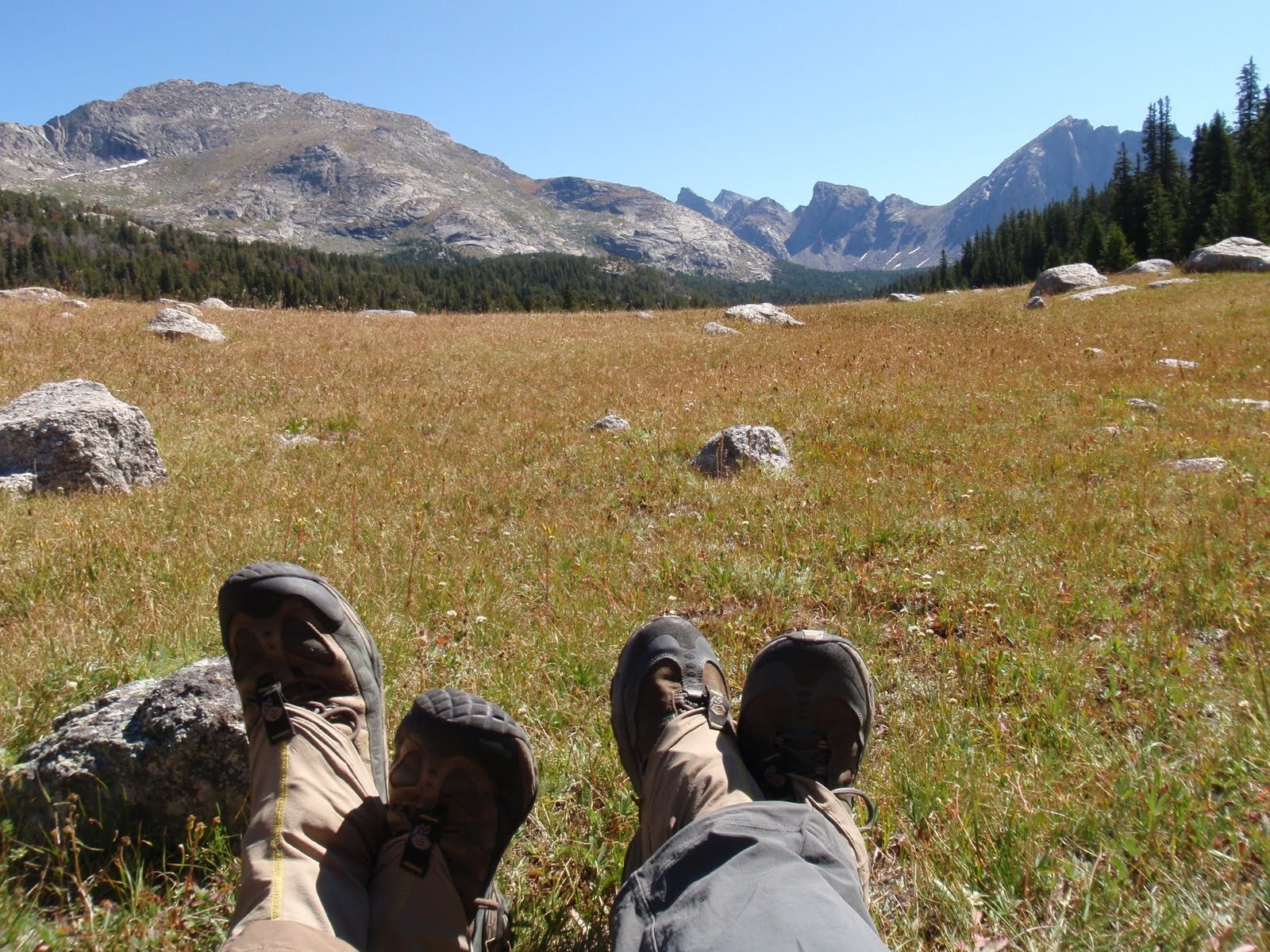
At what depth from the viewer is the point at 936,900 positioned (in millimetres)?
2387

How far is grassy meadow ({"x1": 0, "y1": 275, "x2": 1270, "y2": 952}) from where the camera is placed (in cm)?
237

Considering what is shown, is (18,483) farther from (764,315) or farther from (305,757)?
(764,315)

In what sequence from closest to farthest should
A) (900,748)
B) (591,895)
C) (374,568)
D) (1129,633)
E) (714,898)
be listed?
(714,898), (591,895), (900,748), (1129,633), (374,568)

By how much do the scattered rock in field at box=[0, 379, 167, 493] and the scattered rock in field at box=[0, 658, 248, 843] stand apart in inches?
175

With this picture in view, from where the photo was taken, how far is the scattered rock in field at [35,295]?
20.2 metres

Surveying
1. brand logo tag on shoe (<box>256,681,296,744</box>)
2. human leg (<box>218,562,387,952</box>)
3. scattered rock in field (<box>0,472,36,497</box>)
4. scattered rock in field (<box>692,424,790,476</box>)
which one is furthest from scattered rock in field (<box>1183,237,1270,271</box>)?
scattered rock in field (<box>0,472,36,497</box>)

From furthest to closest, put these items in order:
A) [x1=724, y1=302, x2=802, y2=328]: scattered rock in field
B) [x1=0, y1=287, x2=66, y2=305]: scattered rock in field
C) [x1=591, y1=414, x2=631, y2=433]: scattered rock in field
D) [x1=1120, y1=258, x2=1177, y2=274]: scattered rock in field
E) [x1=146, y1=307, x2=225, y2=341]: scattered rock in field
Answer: [x1=1120, y1=258, x2=1177, y2=274]: scattered rock in field < [x1=724, y1=302, x2=802, y2=328]: scattered rock in field < [x1=0, y1=287, x2=66, y2=305]: scattered rock in field < [x1=146, y1=307, x2=225, y2=341]: scattered rock in field < [x1=591, y1=414, x2=631, y2=433]: scattered rock in field

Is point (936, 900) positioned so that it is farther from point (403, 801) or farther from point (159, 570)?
point (159, 570)

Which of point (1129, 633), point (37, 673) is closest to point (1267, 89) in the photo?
point (1129, 633)

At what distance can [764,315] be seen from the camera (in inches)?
964

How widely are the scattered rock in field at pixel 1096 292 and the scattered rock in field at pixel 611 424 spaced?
22400mm

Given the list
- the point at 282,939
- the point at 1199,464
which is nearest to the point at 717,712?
the point at 282,939

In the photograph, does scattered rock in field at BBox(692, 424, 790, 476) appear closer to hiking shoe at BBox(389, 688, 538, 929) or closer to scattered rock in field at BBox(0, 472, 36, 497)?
hiking shoe at BBox(389, 688, 538, 929)

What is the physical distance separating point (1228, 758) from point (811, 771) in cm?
165
